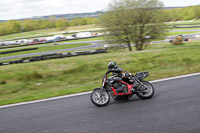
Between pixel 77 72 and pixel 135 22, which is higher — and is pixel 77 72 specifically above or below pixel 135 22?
below

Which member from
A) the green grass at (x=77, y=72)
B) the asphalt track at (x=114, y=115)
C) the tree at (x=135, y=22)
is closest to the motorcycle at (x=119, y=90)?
the asphalt track at (x=114, y=115)

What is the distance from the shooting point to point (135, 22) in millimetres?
25484

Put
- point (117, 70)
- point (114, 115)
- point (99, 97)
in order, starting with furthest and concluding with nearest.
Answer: point (99, 97)
point (117, 70)
point (114, 115)

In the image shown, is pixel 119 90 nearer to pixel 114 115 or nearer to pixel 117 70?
pixel 117 70

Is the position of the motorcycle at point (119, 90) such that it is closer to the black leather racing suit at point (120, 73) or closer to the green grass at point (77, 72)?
the black leather racing suit at point (120, 73)

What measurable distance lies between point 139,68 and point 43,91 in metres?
5.09

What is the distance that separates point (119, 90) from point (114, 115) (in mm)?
1091

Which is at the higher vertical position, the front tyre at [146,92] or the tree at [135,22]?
the tree at [135,22]

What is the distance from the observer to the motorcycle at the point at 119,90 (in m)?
6.82

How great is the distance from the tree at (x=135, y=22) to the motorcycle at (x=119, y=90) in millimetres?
19058

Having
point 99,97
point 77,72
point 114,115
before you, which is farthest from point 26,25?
point 114,115

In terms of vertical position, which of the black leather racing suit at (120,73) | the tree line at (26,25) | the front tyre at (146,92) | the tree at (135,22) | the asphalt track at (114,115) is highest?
the tree line at (26,25)

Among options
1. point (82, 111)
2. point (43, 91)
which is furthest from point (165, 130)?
point (43, 91)

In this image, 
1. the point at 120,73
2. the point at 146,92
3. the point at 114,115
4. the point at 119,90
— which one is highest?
the point at 120,73
